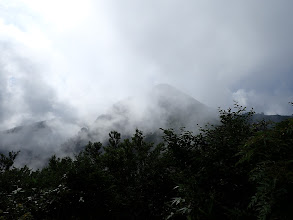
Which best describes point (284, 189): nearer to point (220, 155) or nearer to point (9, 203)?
point (220, 155)

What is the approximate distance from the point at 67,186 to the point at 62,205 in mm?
595

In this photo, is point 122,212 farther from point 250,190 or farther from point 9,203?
point 250,190

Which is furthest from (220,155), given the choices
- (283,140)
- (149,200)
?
(149,200)

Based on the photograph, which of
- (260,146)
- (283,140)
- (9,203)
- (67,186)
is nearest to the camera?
(283,140)

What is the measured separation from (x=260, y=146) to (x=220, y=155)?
166cm

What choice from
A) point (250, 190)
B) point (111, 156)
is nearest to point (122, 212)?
point (250, 190)

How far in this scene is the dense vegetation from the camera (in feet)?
7.25

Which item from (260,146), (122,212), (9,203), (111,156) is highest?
(111,156)

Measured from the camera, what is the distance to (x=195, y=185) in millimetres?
3402

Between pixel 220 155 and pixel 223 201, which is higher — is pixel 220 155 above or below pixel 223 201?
above

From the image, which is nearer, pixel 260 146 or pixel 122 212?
pixel 260 146

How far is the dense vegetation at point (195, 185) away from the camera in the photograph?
221cm

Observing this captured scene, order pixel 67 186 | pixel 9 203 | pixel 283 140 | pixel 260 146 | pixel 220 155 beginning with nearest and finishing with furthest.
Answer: pixel 283 140 < pixel 260 146 < pixel 220 155 < pixel 9 203 < pixel 67 186

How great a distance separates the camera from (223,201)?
311 centimetres
